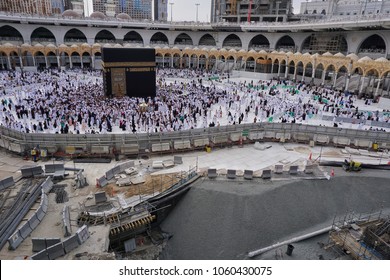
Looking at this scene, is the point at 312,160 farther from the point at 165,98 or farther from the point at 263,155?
the point at 165,98

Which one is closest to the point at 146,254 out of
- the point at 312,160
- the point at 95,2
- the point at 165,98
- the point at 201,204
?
the point at 201,204

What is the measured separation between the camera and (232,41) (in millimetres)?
55969

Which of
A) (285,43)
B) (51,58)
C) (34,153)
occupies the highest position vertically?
(285,43)

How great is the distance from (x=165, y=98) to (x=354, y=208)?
18014 mm

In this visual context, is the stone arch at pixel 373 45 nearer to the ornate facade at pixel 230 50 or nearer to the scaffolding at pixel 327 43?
the ornate facade at pixel 230 50

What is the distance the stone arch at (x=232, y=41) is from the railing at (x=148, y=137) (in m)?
41.3

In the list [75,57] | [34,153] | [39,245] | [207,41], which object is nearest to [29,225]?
[39,245]

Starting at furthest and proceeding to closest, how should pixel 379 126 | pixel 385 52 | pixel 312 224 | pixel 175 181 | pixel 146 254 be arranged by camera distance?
1. pixel 385 52
2. pixel 379 126
3. pixel 175 181
4. pixel 312 224
5. pixel 146 254

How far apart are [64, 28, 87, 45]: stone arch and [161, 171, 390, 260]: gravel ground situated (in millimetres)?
50058

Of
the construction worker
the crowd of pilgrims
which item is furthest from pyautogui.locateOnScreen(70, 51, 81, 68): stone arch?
the construction worker

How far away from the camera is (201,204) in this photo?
1135cm

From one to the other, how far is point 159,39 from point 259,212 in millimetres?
53733

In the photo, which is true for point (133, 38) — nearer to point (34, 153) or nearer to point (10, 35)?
point (10, 35)

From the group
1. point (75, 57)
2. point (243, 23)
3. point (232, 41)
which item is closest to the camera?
point (75, 57)
